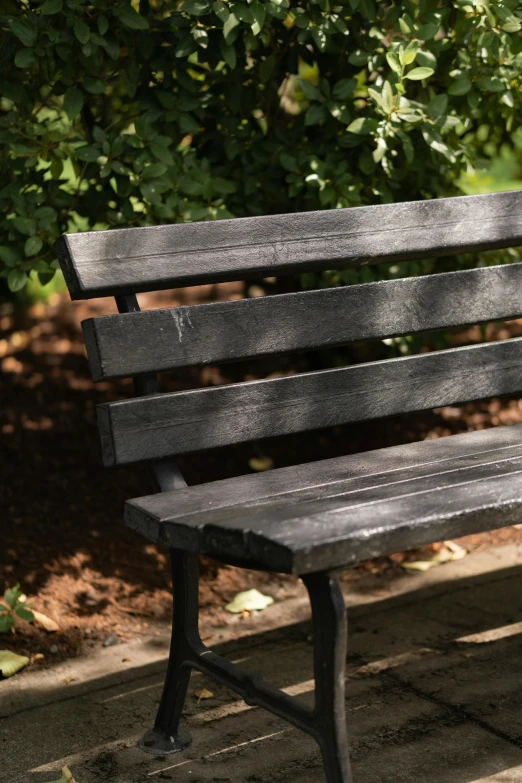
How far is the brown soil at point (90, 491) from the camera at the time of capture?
2.99m

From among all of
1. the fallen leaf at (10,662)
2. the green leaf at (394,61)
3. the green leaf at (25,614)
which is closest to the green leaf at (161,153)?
the green leaf at (394,61)

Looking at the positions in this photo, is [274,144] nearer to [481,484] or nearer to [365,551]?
[481,484]

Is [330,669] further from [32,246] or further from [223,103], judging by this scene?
[223,103]

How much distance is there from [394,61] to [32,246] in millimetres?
1063

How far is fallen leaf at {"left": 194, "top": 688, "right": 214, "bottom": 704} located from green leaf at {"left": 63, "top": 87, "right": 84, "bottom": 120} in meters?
1.51

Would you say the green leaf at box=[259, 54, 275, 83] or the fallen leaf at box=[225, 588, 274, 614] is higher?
the green leaf at box=[259, 54, 275, 83]

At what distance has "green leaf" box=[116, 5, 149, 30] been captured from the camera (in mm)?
2721

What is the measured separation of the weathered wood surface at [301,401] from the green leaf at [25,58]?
3.42 feet

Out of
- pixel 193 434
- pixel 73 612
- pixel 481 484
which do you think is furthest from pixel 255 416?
pixel 73 612

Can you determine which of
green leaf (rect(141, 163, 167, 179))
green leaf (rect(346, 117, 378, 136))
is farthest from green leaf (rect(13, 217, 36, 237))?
green leaf (rect(346, 117, 378, 136))

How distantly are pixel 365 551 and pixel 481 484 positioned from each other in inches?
13.3

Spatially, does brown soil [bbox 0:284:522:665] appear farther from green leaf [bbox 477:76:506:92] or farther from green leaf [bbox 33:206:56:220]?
green leaf [bbox 477:76:506:92]

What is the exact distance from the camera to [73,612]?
2951 millimetres

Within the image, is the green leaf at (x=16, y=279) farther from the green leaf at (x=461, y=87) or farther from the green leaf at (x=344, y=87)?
the green leaf at (x=461, y=87)
